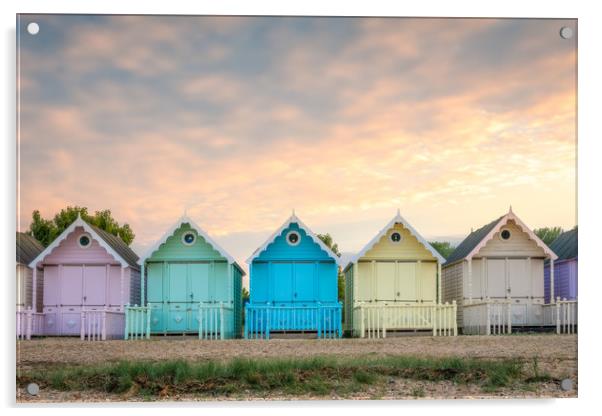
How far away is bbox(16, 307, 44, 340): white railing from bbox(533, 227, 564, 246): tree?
409 inches

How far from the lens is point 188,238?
2323cm

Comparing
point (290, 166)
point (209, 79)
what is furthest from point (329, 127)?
point (209, 79)

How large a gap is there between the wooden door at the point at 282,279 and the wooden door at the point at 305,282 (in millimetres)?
132

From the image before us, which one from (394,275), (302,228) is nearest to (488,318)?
(394,275)

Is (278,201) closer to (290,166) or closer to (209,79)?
(290,166)

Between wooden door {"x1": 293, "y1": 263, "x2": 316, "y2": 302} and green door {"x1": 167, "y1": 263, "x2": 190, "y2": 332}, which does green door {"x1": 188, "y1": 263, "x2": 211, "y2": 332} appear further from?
wooden door {"x1": 293, "y1": 263, "x2": 316, "y2": 302}

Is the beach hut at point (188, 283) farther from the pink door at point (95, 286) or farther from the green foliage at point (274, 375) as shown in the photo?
the green foliage at point (274, 375)

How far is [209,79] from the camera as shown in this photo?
760 inches

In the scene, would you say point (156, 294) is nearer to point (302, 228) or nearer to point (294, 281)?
point (294, 281)

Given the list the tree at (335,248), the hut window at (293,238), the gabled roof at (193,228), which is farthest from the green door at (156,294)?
the tree at (335,248)

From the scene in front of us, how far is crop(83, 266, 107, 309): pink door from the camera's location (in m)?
22.5

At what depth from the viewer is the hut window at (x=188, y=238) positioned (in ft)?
76.1

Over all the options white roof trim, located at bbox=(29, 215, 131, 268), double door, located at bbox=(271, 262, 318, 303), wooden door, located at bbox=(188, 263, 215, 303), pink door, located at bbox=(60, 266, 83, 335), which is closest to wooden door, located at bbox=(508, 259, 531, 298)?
double door, located at bbox=(271, 262, 318, 303)
